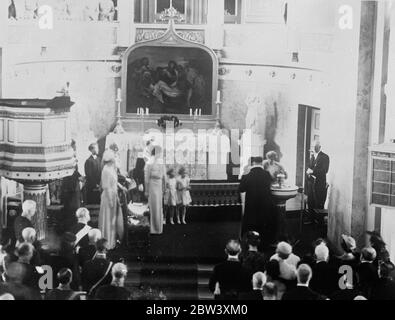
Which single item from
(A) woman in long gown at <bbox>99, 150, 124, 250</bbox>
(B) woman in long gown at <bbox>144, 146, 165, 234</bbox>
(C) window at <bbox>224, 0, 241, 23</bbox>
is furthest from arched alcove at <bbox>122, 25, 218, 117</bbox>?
(A) woman in long gown at <bbox>99, 150, 124, 250</bbox>

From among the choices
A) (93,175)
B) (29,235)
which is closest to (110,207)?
(93,175)

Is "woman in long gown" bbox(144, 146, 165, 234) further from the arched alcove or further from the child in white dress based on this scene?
the arched alcove

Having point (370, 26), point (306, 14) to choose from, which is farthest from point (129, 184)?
point (370, 26)

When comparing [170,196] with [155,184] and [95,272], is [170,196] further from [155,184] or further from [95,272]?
[95,272]

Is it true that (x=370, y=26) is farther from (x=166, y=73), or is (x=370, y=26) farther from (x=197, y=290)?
(x=197, y=290)

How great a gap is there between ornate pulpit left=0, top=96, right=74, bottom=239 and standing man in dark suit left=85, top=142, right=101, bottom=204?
27cm

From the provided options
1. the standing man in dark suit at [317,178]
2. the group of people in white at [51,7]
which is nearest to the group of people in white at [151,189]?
the standing man in dark suit at [317,178]

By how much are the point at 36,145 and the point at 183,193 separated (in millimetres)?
1921

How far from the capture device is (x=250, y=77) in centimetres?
923

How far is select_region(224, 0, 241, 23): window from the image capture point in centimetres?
912

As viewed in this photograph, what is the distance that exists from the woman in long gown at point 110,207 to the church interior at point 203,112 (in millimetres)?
37

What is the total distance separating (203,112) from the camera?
920 cm

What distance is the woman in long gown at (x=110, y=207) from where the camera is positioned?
8.90 meters
